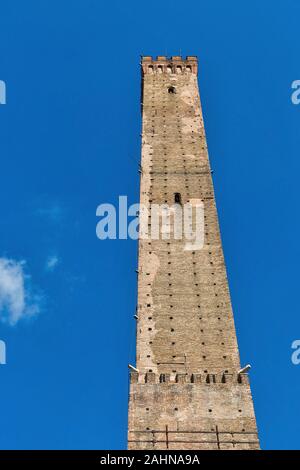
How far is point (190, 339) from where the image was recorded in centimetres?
1642

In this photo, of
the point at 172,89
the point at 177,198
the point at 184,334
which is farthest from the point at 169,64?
the point at 184,334

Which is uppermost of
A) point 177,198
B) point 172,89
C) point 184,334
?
point 172,89

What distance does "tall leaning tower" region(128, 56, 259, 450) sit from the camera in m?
14.6

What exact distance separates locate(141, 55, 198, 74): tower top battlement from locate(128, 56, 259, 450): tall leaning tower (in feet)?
18.3

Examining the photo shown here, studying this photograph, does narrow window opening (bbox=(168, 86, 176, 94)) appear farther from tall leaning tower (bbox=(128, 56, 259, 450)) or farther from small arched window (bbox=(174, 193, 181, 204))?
small arched window (bbox=(174, 193, 181, 204))

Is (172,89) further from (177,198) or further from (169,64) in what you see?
(177,198)

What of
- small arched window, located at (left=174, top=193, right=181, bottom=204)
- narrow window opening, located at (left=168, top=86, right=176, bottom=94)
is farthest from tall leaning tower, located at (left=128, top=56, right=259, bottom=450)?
narrow window opening, located at (left=168, top=86, right=176, bottom=94)

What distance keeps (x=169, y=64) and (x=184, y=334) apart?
14.8m

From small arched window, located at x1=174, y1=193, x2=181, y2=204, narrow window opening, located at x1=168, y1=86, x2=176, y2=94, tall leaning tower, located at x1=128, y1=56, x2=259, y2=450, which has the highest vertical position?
narrow window opening, located at x1=168, y1=86, x2=176, y2=94

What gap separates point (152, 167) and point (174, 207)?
2124mm

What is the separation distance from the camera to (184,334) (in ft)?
54.2

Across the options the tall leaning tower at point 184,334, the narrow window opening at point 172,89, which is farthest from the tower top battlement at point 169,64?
the tall leaning tower at point 184,334

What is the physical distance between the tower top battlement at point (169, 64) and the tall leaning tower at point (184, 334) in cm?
559
